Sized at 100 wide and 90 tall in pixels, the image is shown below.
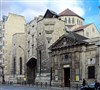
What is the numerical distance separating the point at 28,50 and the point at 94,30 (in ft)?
68.6

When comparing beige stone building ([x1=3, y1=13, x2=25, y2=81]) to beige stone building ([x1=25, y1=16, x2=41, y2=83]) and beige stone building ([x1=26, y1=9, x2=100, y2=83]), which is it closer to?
beige stone building ([x1=25, y1=16, x2=41, y2=83])

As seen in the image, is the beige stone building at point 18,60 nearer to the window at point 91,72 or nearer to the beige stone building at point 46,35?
the beige stone building at point 46,35

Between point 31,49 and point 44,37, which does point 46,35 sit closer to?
point 44,37

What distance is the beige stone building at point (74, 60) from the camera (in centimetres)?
4400

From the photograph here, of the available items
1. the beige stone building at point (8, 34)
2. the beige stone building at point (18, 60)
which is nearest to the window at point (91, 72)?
the beige stone building at point (18, 60)

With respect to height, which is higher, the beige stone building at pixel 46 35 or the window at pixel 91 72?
the beige stone building at pixel 46 35

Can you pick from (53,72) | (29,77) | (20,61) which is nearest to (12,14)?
(20,61)

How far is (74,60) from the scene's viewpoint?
47406 millimetres

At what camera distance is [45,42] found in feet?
193

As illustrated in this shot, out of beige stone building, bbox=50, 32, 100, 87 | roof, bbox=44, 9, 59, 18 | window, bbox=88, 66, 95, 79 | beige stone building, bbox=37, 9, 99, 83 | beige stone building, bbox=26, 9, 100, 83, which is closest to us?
window, bbox=88, 66, 95, 79

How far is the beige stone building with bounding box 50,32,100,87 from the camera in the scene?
44000mm

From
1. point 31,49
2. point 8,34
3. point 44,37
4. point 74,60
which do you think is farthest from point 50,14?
point 8,34

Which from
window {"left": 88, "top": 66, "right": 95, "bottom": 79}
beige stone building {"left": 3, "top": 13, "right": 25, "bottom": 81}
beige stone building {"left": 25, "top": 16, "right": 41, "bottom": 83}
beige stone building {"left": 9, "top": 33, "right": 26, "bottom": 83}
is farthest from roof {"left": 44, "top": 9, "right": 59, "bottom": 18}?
beige stone building {"left": 3, "top": 13, "right": 25, "bottom": 81}

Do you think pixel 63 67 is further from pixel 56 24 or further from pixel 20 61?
pixel 20 61
